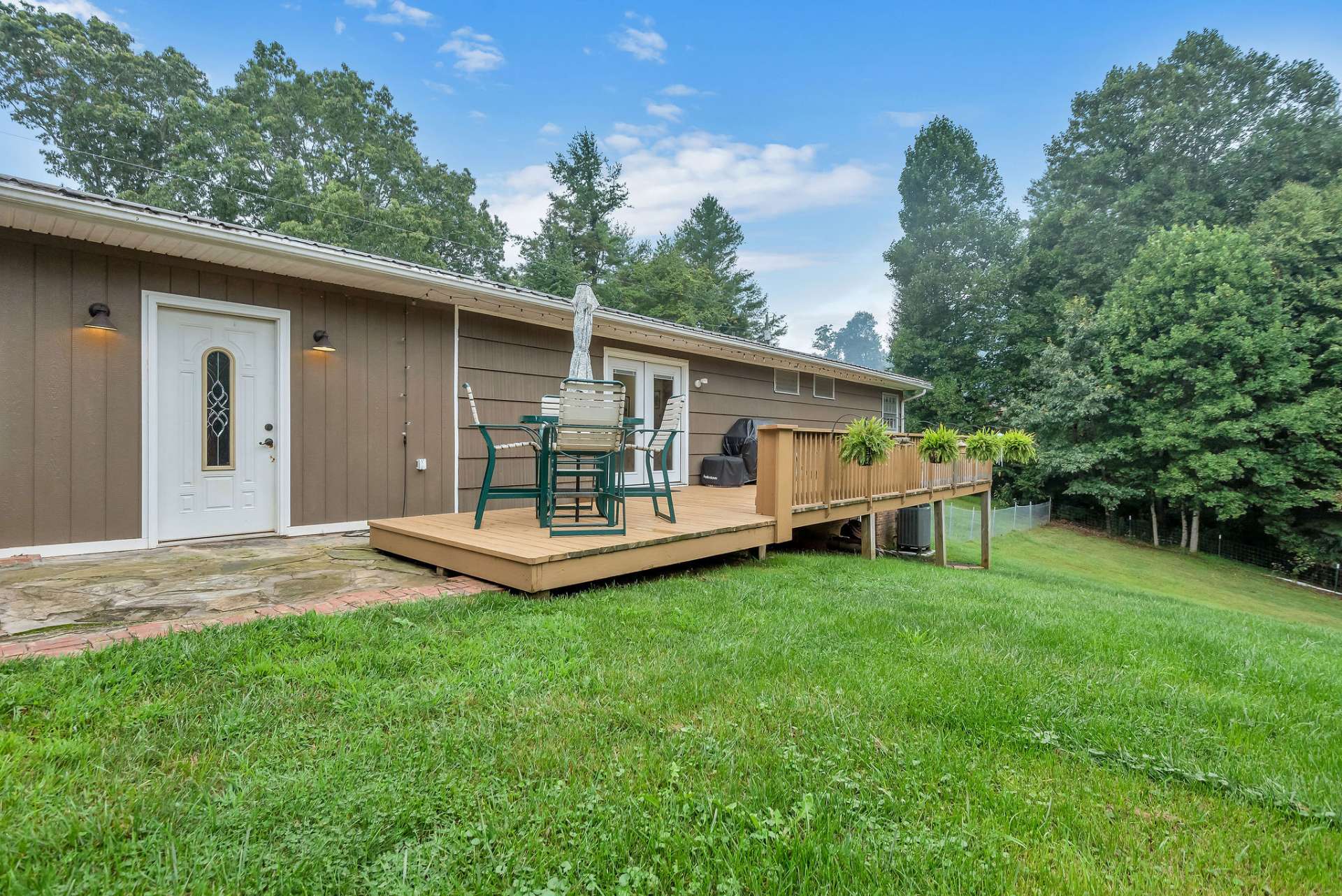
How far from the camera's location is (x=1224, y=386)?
1363 centimetres

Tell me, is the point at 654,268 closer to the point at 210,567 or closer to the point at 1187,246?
the point at 1187,246

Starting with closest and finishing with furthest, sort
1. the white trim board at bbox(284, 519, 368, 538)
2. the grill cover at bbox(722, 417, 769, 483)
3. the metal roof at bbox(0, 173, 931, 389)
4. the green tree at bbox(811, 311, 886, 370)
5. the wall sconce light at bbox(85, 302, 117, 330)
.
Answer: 1. the metal roof at bbox(0, 173, 931, 389)
2. the wall sconce light at bbox(85, 302, 117, 330)
3. the white trim board at bbox(284, 519, 368, 538)
4. the grill cover at bbox(722, 417, 769, 483)
5. the green tree at bbox(811, 311, 886, 370)

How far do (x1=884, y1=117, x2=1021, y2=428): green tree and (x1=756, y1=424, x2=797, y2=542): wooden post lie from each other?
57.1ft

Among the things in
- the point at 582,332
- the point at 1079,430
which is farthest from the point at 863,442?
the point at 1079,430

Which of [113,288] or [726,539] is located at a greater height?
[113,288]

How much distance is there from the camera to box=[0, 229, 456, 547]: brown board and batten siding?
148 inches

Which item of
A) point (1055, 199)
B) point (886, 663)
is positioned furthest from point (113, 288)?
point (1055, 199)

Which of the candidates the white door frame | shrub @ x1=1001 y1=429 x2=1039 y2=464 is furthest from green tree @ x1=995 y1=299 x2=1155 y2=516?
the white door frame

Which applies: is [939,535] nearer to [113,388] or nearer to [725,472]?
[725,472]

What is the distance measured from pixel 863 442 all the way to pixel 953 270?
19257 millimetres

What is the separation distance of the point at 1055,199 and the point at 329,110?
25.5 metres

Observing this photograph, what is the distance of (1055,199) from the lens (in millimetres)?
20594

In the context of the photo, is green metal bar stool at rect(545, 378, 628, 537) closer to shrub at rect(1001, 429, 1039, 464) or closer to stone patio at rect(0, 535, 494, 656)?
stone patio at rect(0, 535, 494, 656)

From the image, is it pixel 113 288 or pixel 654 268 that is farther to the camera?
pixel 654 268
